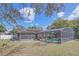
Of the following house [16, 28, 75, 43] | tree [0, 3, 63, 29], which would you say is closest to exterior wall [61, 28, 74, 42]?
house [16, 28, 75, 43]

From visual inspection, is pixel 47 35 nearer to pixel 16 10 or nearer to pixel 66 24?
pixel 66 24

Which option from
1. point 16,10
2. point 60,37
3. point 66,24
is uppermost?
point 16,10

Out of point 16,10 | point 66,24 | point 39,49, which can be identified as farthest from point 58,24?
point 16,10

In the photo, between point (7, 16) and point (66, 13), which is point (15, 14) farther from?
point (66, 13)

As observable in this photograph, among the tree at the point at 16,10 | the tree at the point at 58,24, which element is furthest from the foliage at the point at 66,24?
the tree at the point at 16,10

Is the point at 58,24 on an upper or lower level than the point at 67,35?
upper

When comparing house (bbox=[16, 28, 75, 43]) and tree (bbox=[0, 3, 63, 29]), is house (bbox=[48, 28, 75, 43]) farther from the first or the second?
tree (bbox=[0, 3, 63, 29])

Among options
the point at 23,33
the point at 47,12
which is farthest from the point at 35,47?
the point at 47,12

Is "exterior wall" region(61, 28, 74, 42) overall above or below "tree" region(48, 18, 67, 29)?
below

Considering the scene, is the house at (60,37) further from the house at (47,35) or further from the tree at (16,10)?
the tree at (16,10)

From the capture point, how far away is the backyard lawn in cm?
227

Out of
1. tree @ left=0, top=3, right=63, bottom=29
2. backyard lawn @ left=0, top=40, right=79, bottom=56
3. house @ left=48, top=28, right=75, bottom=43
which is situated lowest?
backyard lawn @ left=0, top=40, right=79, bottom=56

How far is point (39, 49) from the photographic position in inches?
90.5

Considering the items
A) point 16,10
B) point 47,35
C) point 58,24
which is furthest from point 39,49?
point 16,10
